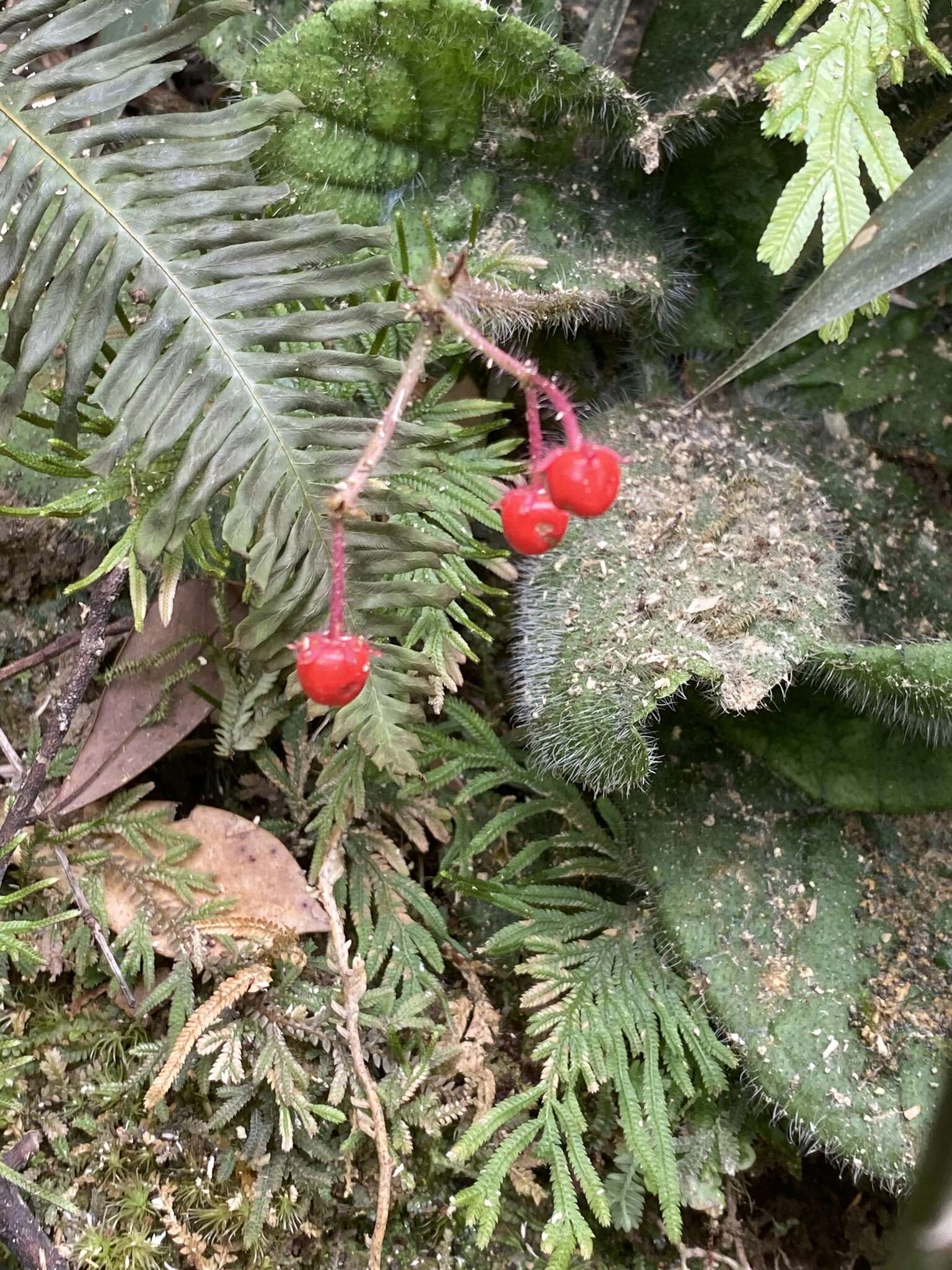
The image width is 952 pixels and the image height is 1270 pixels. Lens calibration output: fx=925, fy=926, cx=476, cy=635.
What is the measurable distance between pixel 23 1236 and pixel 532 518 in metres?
1.24

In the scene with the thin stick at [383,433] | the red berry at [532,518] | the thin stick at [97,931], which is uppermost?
the thin stick at [383,433]

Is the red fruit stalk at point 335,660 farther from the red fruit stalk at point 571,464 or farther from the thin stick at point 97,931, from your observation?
the thin stick at point 97,931

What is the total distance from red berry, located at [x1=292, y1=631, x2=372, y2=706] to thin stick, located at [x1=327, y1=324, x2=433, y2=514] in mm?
126

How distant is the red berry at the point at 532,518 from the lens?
31.3 inches

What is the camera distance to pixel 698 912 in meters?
1.47

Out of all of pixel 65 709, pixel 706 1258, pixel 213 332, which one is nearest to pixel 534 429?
pixel 213 332

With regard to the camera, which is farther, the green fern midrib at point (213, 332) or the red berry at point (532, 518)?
the green fern midrib at point (213, 332)

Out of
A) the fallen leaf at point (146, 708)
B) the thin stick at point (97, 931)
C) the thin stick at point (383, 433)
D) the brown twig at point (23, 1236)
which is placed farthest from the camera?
the fallen leaf at point (146, 708)

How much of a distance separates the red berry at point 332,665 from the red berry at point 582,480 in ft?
0.70

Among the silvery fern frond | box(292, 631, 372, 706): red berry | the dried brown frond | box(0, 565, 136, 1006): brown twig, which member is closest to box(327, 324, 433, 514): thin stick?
box(292, 631, 372, 706): red berry

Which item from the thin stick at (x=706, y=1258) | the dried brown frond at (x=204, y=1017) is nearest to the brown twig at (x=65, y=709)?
the dried brown frond at (x=204, y=1017)

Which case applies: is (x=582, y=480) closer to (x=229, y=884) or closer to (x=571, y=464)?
(x=571, y=464)

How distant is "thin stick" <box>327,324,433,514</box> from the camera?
0.69m

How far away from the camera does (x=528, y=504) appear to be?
0.79m
